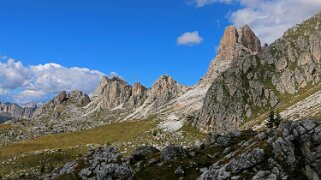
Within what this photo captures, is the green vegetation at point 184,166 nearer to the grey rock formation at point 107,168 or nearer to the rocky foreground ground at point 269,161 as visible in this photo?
the rocky foreground ground at point 269,161

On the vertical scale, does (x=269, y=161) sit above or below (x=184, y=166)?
below

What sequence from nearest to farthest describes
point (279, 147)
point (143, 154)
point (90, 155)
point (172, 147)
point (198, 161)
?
point (279, 147) < point (90, 155) < point (198, 161) < point (172, 147) < point (143, 154)

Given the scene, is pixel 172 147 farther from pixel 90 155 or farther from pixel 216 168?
pixel 216 168

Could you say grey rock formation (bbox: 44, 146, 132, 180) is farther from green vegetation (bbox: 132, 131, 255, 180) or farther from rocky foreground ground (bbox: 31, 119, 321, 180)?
green vegetation (bbox: 132, 131, 255, 180)

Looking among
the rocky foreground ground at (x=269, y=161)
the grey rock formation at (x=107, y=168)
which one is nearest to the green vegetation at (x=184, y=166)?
the rocky foreground ground at (x=269, y=161)

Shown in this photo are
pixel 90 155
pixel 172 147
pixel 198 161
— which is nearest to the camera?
pixel 90 155

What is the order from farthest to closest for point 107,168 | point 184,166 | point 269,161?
point 184,166 → point 107,168 → point 269,161

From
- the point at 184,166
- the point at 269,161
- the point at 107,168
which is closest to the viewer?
the point at 269,161

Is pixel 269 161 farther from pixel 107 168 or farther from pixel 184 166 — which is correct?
pixel 184 166

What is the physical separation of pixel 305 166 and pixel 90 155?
117 ft

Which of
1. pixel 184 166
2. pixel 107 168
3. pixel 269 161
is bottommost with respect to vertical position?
pixel 269 161

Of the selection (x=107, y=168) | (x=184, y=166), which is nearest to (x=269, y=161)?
(x=107, y=168)

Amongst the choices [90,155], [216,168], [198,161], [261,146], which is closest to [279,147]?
[261,146]

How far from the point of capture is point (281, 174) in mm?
54719
